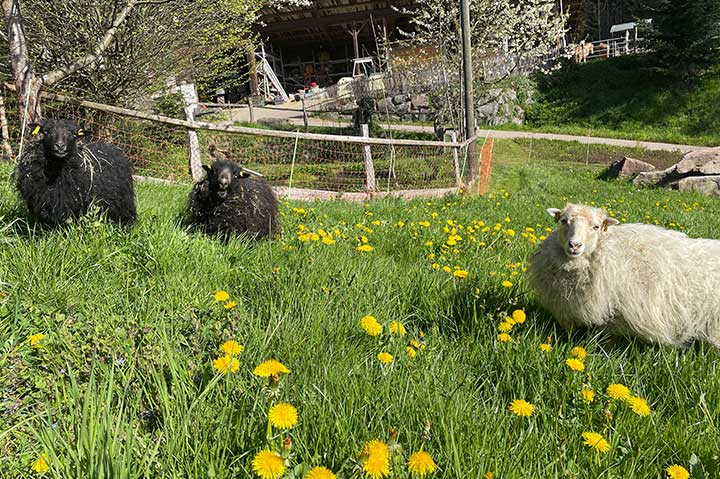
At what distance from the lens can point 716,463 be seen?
153 centimetres

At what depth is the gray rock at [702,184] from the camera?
1233 cm

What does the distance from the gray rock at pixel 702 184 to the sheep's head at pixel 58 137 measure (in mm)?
14364

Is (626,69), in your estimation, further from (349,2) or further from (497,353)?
(497,353)

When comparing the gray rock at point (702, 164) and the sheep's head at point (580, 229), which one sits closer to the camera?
the sheep's head at point (580, 229)

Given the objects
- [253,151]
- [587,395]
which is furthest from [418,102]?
[587,395]

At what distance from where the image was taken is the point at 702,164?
1275 centimetres

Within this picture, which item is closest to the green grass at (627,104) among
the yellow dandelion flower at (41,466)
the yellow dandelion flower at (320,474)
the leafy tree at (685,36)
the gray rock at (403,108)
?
the leafy tree at (685,36)

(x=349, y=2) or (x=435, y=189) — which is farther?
(x=349, y=2)

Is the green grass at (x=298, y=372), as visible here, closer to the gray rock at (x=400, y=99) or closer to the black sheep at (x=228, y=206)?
the black sheep at (x=228, y=206)

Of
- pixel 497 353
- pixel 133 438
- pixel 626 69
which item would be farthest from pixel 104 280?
pixel 626 69

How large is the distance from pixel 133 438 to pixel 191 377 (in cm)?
35

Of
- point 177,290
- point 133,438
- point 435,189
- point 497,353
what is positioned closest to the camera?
point 133,438

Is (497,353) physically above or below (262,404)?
below

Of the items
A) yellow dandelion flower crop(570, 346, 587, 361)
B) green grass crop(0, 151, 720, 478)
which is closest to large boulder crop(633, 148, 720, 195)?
green grass crop(0, 151, 720, 478)
